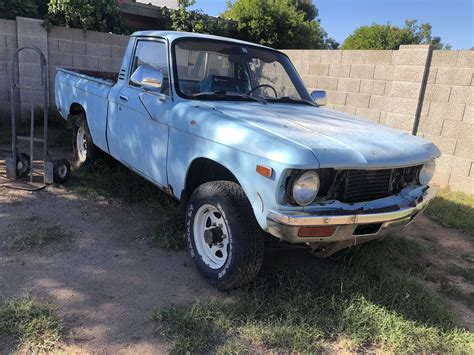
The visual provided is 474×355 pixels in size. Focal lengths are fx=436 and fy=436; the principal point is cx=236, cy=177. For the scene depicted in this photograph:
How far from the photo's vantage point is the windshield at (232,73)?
4031 mm

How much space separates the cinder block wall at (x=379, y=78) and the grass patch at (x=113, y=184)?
129 inches

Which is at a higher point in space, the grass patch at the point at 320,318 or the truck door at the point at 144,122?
the truck door at the point at 144,122

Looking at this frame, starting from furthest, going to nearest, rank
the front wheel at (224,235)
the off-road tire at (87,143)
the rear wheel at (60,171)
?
the off-road tire at (87,143) → the rear wheel at (60,171) → the front wheel at (224,235)

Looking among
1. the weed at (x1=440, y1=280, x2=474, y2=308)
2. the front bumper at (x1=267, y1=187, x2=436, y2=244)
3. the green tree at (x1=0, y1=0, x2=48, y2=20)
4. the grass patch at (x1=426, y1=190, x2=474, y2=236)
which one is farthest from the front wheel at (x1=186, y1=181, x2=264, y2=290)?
the green tree at (x1=0, y1=0, x2=48, y2=20)

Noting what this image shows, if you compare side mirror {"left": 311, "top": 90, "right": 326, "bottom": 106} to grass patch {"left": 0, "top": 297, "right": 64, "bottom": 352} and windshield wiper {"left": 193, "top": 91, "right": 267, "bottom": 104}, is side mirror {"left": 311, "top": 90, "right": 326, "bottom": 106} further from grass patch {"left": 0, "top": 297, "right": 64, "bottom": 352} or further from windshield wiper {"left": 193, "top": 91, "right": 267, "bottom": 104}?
grass patch {"left": 0, "top": 297, "right": 64, "bottom": 352}

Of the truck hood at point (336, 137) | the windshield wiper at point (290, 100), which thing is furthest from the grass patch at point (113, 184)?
the truck hood at point (336, 137)

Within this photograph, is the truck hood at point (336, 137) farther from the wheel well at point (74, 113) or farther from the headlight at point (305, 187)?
the wheel well at point (74, 113)

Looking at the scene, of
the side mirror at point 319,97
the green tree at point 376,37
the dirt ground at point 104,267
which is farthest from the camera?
the green tree at point 376,37

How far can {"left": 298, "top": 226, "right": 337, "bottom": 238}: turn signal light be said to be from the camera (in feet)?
9.11

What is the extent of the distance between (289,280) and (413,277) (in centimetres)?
122

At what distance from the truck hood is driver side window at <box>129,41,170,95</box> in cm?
64

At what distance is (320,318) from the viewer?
9.97ft

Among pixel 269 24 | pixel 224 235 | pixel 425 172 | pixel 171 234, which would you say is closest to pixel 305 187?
pixel 224 235

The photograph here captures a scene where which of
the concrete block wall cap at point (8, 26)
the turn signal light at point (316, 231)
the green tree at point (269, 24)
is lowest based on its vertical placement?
the turn signal light at point (316, 231)
